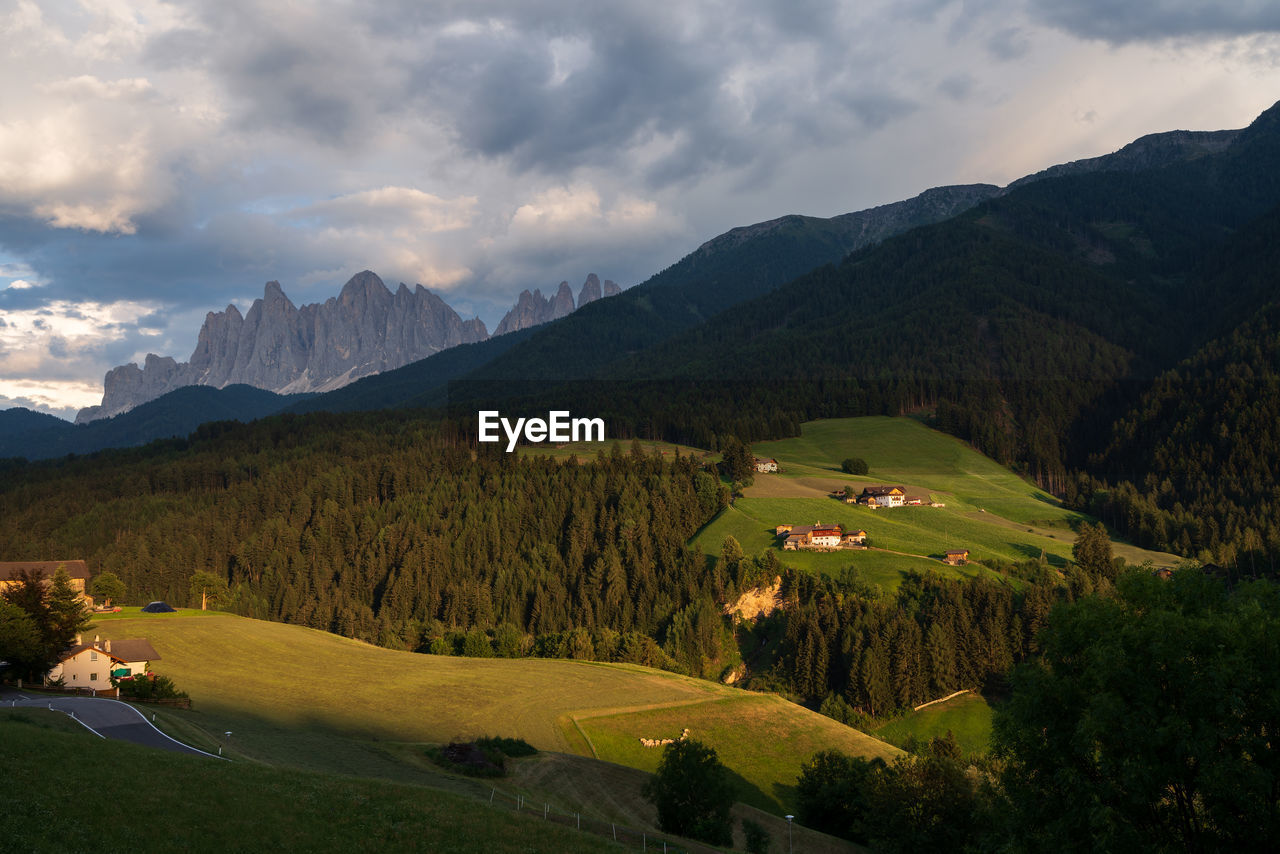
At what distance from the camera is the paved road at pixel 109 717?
44438mm

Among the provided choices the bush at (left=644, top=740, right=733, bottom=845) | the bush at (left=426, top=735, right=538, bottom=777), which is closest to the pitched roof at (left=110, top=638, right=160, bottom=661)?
the bush at (left=426, top=735, right=538, bottom=777)

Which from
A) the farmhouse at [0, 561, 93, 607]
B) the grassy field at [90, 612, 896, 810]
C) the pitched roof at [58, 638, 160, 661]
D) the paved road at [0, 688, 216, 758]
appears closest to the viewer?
the paved road at [0, 688, 216, 758]

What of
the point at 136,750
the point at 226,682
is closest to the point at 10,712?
the point at 136,750

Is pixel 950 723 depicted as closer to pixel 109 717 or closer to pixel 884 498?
pixel 884 498

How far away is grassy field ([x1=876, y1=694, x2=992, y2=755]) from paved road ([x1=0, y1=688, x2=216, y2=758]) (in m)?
81.7

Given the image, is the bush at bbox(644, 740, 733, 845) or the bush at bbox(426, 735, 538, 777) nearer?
the bush at bbox(644, 740, 733, 845)

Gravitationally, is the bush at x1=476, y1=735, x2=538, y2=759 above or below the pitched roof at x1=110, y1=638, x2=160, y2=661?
below

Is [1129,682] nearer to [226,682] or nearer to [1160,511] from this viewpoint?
[226,682]

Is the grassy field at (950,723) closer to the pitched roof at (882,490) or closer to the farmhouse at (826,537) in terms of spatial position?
the farmhouse at (826,537)

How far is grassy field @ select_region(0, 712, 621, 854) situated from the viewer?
27078 mm

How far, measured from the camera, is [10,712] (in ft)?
135

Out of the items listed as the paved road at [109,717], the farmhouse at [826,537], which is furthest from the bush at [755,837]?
the farmhouse at [826,537]

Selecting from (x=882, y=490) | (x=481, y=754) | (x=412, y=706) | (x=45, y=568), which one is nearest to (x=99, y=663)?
(x=412, y=706)

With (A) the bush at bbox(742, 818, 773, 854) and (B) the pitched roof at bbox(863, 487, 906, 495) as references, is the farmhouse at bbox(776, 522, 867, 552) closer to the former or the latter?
(B) the pitched roof at bbox(863, 487, 906, 495)
